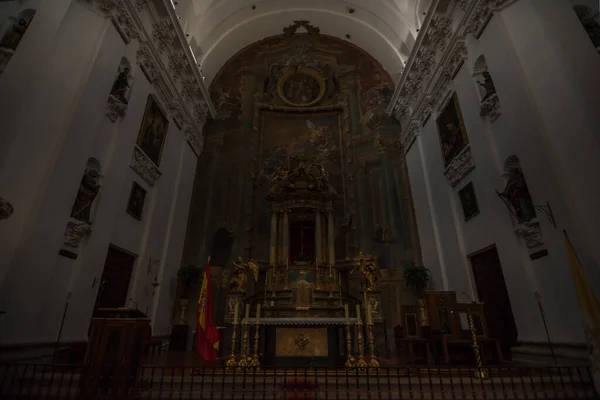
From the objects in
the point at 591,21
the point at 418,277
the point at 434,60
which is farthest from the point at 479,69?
the point at 418,277

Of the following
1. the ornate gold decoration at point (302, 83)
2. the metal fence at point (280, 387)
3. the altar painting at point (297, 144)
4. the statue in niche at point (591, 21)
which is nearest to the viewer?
the metal fence at point (280, 387)

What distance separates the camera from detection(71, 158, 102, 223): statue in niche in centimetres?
665

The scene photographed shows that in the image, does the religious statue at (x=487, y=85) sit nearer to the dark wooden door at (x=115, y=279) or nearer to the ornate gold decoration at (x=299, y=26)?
the dark wooden door at (x=115, y=279)

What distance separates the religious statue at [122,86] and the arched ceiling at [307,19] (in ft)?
17.8

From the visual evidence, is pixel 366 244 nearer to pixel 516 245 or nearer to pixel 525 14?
pixel 516 245

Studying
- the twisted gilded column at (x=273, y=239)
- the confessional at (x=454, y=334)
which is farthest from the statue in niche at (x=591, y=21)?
the twisted gilded column at (x=273, y=239)

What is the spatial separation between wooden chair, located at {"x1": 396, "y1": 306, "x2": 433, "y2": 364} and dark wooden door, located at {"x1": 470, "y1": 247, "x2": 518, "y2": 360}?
5.29 feet

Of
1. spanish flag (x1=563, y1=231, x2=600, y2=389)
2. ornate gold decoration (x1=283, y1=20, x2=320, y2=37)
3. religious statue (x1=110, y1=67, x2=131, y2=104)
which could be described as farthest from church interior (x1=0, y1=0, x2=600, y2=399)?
ornate gold decoration (x1=283, y1=20, x2=320, y2=37)

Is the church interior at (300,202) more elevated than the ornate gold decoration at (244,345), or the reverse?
the church interior at (300,202)

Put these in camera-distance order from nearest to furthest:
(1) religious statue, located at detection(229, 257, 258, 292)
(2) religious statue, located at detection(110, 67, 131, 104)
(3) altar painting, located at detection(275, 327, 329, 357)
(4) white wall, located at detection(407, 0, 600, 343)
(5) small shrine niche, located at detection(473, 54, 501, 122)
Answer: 1. (4) white wall, located at detection(407, 0, 600, 343)
2. (3) altar painting, located at detection(275, 327, 329, 357)
3. (5) small shrine niche, located at detection(473, 54, 501, 122)
4. (2) religious statue, located at detection(110, 67, 131, 104)
5. (1) religious statue, located at detection(229, 257, 258, 292)

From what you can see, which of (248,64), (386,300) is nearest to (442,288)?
(386,300)

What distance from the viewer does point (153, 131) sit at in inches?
391

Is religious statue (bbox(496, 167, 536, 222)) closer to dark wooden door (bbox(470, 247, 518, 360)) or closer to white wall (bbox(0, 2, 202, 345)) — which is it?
dark wooden door (bbox(470, 247, 518, 360))

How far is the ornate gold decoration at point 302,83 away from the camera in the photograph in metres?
15.7
